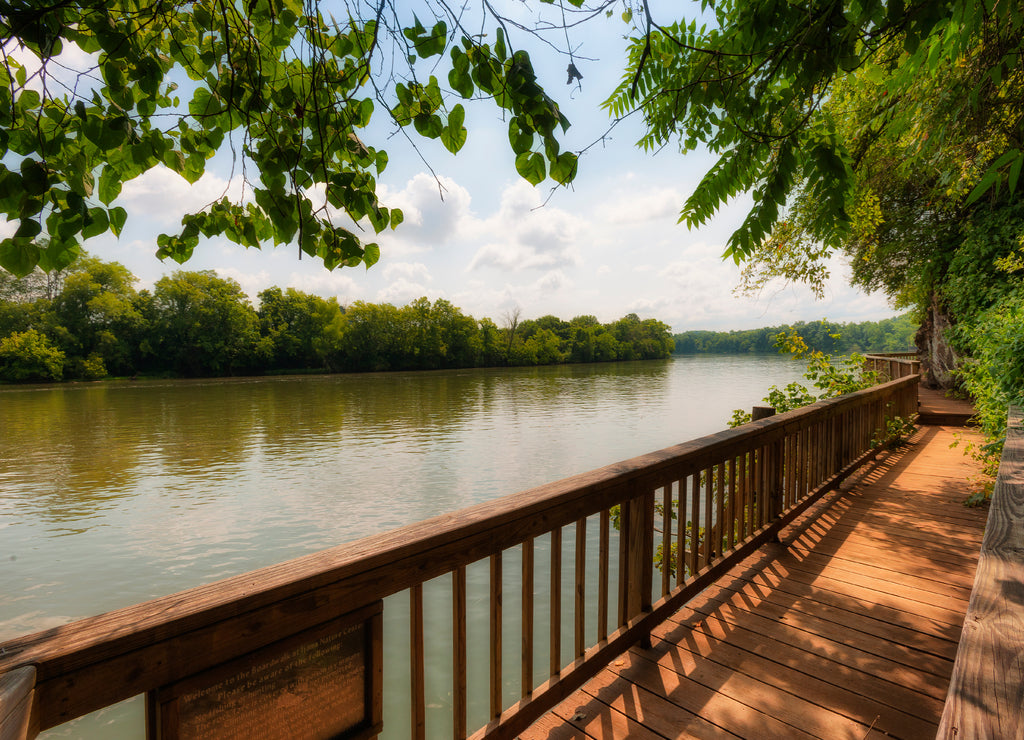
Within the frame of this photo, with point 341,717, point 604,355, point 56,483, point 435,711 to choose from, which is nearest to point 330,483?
point 56,483

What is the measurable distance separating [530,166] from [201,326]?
238ft

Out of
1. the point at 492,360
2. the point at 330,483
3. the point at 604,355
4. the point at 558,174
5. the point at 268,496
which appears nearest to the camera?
the point at 558,174

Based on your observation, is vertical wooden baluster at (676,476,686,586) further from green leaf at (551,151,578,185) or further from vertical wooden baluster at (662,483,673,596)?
green leaf at (551,151,578,185)

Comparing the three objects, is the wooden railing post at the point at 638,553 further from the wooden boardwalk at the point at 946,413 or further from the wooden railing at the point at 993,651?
the wooden boardwalk at the point at 946,413

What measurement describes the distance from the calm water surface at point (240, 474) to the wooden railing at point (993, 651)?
759 centimetres

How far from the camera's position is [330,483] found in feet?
45.8

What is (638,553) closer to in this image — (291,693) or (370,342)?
(291,693)

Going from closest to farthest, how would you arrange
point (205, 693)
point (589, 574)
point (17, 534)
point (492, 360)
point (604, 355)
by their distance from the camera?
point (205, 693) < point (589, 574) < point (17, 534) < point (492, 360) < point (604, 355)

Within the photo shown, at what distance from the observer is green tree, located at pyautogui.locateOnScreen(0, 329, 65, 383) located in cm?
4912

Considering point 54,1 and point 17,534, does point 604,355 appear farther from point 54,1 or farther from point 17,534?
point 54,1

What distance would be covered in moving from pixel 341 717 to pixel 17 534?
Answer: 14.5 m

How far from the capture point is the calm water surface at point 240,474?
9.21 meters

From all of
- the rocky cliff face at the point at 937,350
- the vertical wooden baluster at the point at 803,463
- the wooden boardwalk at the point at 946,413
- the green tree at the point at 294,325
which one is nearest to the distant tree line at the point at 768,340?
the rocky cliff face at the point at 937,350

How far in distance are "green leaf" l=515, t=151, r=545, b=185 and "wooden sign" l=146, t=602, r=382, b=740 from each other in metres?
1.20
